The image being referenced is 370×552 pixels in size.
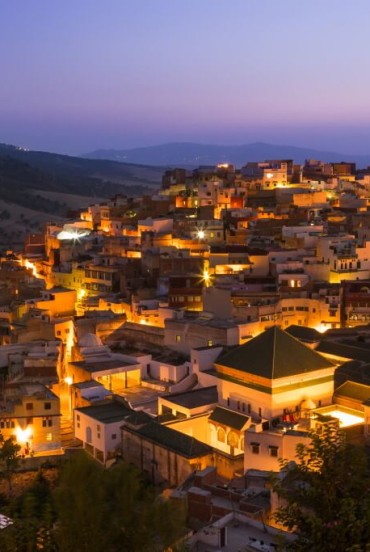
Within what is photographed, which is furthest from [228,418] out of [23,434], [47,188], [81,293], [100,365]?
[47,188]

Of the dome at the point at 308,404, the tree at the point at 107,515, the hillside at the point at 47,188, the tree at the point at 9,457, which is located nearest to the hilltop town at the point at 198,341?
the dome at the point at 308,404

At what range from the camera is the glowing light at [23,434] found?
19375 mm

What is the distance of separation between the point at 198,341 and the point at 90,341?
133 inches

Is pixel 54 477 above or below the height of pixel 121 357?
below

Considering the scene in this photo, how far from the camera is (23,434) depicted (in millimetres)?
19406

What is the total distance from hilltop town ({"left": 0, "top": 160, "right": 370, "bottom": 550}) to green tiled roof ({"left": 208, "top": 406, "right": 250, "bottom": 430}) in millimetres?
43

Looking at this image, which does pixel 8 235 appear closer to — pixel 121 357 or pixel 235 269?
pixel 235 269

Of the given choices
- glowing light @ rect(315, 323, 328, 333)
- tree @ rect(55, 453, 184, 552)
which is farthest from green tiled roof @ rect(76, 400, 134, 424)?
tree @ rect(55, 453, 184, 552)

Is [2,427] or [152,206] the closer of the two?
[2,427]

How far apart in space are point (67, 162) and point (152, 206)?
120755mm

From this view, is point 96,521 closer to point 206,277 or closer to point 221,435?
point 221,435

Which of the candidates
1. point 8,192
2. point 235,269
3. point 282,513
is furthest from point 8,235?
point 282,513

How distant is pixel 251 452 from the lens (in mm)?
16062

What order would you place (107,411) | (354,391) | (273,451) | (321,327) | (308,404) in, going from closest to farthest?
(273,451), (308,404), (354,391), (107,411), (321,327)
